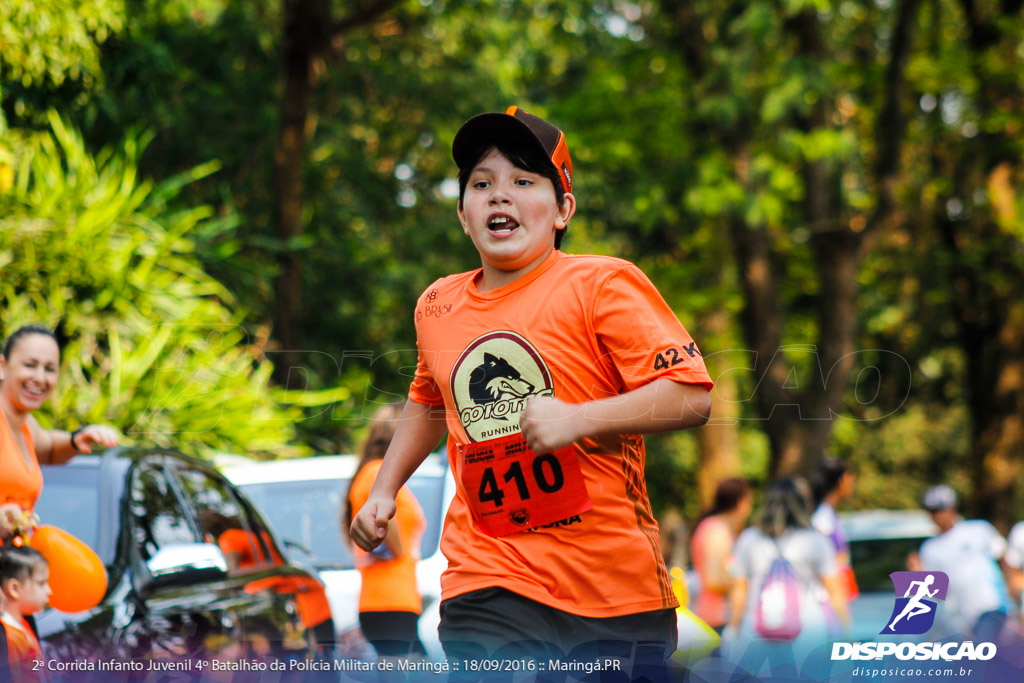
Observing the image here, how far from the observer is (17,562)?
368 cm

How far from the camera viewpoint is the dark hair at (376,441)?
553 cm

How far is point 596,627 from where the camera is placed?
8.61 ft

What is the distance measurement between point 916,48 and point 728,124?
4656 mm

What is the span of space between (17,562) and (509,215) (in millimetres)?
2086

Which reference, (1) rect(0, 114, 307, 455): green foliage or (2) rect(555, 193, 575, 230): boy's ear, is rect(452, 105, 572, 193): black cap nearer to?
(2) rect(555, 193, 575, 230): boy's ear

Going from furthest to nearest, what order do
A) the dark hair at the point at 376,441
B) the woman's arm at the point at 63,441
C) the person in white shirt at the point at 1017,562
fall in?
the person in white shirt at the point at 1017,562
the dark hair at the point at 376,441
the woman's arm at the point at 63,441

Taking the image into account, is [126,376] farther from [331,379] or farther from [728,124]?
[728,124]

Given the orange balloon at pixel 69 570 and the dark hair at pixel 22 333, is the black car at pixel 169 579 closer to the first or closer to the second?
the orange balloon at pixel 69 570

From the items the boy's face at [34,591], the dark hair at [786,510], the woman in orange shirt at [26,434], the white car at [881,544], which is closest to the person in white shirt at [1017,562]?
the dark hair at [786,510]

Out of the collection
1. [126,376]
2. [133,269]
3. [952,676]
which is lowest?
[952,676]

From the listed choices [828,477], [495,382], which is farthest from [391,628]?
[828,477]

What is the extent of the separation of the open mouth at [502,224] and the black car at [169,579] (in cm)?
202

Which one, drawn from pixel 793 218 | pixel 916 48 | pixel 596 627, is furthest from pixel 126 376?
pixel 916 48

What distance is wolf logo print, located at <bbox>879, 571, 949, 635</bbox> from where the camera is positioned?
10.2 ft
